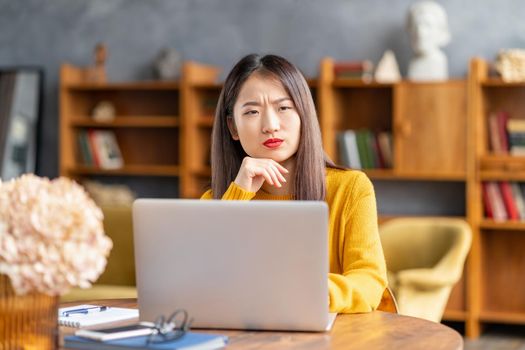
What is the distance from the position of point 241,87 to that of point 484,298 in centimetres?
366

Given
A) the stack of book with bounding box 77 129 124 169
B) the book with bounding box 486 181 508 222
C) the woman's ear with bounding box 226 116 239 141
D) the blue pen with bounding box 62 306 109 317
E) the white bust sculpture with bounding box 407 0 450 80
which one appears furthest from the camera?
the stack of book with bounding box 77 129 124 169

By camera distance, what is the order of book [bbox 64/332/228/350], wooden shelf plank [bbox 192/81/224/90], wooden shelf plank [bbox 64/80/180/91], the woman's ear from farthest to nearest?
wooden shelf plank [bbox 64/80/180/91] < wooden shelf plank [bbox 192/81/224/90] < the woman's ear < book [bbox 64/332/228/350]

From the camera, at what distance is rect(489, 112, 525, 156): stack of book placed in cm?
543

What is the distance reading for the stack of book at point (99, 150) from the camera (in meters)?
6.41

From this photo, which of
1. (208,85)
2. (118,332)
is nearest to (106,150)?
(208,85)

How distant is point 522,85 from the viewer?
533 cm

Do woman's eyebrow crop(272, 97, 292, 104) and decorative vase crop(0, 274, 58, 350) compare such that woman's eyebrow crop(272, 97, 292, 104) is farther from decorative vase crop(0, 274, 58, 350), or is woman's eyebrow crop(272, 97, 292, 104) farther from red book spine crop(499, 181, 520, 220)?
red book spine crop(499, 181, 520, 220)

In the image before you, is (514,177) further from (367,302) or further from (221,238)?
(221,238)

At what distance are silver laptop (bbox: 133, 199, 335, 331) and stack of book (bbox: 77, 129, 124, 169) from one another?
4644 mm

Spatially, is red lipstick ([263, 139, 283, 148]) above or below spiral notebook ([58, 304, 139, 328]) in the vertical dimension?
above

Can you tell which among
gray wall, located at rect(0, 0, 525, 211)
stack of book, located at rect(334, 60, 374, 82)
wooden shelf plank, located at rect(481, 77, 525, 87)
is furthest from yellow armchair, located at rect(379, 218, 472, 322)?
gray wall, located at rect(0, 0, 525, 211)

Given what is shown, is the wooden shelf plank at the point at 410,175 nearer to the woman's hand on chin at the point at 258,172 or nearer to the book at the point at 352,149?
the book at the point at 352,149

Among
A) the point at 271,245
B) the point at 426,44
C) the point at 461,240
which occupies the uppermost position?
the point at 426,44

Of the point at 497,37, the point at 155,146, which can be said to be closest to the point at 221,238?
the point at 497,37
